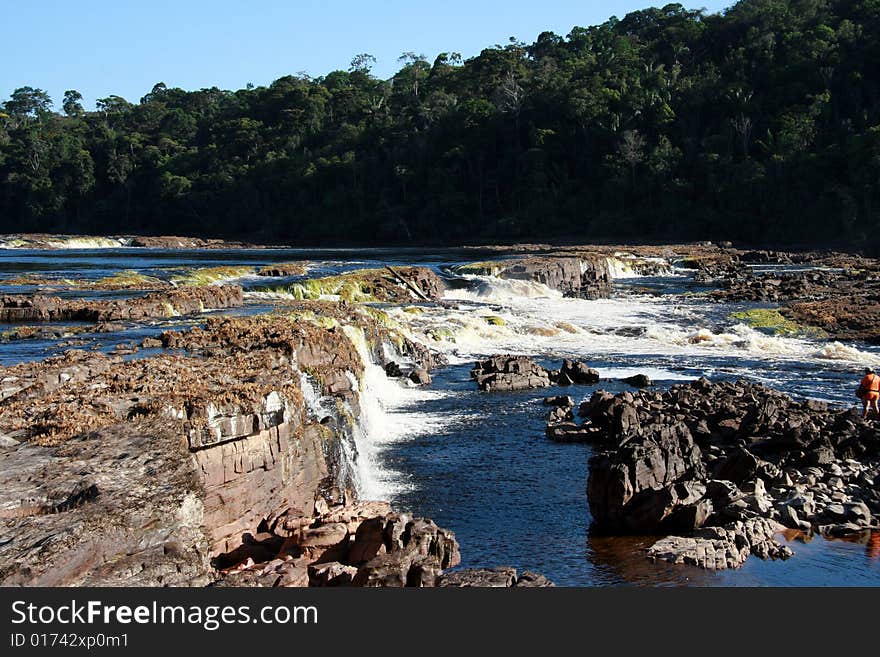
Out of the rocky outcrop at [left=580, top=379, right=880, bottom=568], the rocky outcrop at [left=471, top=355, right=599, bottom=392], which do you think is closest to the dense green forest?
the rocky outcrop at [left=471, top=355, right=599, bottom=392]

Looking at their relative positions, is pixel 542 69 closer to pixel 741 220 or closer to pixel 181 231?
pixel 741 220

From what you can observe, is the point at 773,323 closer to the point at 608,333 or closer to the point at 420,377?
the point at 608,333

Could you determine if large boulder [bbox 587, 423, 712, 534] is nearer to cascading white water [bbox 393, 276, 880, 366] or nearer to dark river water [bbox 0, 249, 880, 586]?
dark river water [bbox 0, 249, 880, 586]

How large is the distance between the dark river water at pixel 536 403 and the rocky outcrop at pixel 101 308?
6.94 ft

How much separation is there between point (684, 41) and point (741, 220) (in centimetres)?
3956

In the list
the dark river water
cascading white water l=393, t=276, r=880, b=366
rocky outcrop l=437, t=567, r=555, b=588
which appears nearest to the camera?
rocky outcrop l=437, t=567, r=555, b=588

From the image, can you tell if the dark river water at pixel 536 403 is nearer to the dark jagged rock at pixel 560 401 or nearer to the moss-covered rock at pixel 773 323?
the dark jagged rock at pixel 560 401

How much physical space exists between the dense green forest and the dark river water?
123ft

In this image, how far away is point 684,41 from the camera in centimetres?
10725

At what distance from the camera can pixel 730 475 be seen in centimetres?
1584

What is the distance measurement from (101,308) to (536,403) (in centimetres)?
1395

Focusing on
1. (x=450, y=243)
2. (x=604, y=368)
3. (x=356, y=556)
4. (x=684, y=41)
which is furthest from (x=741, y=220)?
(x=356, y=556)

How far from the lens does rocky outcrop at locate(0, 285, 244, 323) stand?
26.5 metres

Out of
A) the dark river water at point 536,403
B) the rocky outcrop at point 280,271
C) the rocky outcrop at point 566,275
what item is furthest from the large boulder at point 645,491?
the rocky outcrop at point 280,271
